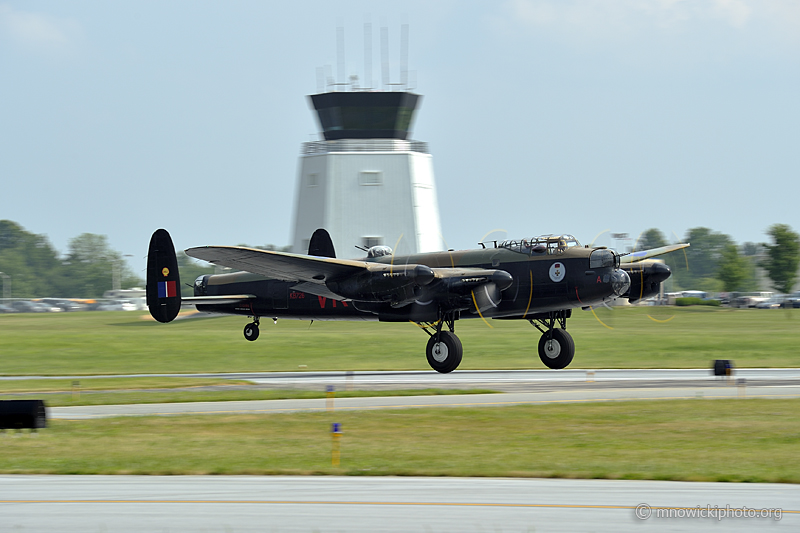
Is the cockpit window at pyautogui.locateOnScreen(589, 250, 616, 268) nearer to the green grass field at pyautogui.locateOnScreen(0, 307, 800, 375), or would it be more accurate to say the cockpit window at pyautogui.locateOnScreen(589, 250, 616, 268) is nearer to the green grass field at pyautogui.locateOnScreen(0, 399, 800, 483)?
the green grass field at pyautogui.locateOnScreen(0, 307, 800, 375)

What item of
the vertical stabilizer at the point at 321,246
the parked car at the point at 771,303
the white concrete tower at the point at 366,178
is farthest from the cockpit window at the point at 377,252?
the parked car at the point at 771,303

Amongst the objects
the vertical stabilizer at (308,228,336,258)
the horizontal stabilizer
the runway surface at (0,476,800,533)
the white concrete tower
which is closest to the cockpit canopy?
the vertical stabilizer at (308,228,336,258)

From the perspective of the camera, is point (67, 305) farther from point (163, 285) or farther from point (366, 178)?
point (163, 285)

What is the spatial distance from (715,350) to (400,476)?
31366mm

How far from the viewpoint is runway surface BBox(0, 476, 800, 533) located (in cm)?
1031

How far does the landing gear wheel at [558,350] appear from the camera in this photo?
105ft

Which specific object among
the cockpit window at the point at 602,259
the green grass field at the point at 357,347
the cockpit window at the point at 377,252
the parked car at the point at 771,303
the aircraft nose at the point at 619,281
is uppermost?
the cockpit window at the point at 377,252

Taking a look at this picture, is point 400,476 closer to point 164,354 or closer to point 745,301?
point 164,354

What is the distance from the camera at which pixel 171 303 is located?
1240 inches

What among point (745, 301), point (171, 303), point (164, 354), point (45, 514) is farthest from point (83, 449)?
point (745, 301)

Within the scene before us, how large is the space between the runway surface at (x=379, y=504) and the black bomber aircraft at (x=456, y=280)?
14.9m

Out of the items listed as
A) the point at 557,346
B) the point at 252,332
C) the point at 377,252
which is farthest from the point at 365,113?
the point at 557,346

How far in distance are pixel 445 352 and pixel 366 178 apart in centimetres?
3525

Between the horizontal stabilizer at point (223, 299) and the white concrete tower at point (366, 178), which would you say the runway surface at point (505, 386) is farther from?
the white concrete tower at point (366, 178)
